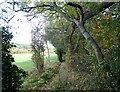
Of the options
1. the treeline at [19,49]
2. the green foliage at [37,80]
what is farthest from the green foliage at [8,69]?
the green foliage at [37,80]

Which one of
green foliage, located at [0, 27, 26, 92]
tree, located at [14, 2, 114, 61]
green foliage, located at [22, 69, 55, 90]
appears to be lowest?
green foliage, located at [22, 69, 55, 90]

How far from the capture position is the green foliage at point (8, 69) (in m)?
3.56

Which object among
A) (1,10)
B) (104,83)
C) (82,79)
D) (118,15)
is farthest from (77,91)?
(1,10)

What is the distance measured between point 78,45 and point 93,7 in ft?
7.56

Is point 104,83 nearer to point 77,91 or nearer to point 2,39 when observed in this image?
point 77,91

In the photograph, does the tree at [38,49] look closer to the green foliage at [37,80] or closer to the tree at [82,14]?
the green foliage at [37,80]

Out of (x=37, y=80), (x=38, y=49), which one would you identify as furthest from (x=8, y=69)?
(x=38, y=49)

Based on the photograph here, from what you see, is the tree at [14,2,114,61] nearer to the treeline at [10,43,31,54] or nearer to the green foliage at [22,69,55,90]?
the treeline at [10,43,31,54]

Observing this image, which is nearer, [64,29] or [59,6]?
[59,6]

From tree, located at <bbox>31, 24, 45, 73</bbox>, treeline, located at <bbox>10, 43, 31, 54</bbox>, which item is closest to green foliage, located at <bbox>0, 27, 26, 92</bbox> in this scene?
treeline, located at <bbox>10, 43, 31, 54</bbox>

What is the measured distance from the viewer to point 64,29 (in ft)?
25.3

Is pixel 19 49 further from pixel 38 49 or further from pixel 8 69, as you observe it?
pixel 38 49

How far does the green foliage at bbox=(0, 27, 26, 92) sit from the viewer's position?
11.7 feet

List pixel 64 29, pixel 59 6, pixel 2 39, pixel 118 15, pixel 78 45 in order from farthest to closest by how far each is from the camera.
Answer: pixel 64 29
pixel 78 45
pixel 59 6
pixel 118 15
pixel 2 39
